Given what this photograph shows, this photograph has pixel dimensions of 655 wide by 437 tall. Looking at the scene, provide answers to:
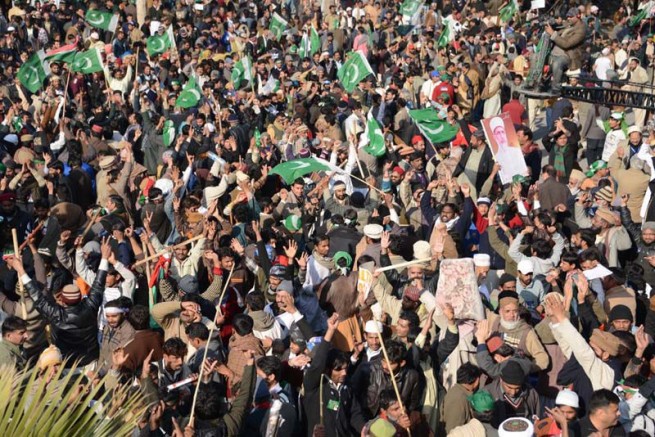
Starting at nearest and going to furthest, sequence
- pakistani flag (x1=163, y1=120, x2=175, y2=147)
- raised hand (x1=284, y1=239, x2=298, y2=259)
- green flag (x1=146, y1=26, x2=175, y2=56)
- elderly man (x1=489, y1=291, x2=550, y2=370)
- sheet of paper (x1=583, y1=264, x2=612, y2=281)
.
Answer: elderly man (x1=489, y1=291, x2=550, y2=370)
sheet of paper (x1=583, y1=264, x2=612, y2=281)
raised hand (x1=284, y1=239, x2=298, y2=259)
pakistani flag (x1=163, y1=120, x2=175, y2=147)
green flag (x1=146, y1=26, x2=175, y2=56)

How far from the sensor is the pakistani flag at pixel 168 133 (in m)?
14.9

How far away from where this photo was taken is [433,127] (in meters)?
13.8

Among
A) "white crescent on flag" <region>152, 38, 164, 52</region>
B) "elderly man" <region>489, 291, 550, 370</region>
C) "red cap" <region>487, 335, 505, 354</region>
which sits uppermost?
"red cap" <region>487, 335, 505, 354</region>

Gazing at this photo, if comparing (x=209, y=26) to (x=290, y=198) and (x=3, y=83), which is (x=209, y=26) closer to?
(x=3, y=83)

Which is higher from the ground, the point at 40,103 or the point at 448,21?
the point at 40,103

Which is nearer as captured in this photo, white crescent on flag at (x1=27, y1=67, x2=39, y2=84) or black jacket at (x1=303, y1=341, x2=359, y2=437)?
black jacket at (x1=303, y1=341, x2=359, y2=437)

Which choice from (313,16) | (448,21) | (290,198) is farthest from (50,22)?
(290,198)

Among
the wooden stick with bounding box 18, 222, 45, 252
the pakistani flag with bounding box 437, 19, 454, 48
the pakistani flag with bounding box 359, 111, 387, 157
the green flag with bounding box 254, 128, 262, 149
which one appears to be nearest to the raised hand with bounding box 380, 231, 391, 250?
the wooden stick with bounding box 18, 222, 45, 252

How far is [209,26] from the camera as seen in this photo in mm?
24562

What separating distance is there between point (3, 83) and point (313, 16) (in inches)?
337

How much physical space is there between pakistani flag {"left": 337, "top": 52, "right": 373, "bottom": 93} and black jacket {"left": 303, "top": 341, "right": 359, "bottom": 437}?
9.78 m

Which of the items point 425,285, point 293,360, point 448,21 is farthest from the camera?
point 448,21

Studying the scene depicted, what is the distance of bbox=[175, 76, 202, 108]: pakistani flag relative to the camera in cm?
1641

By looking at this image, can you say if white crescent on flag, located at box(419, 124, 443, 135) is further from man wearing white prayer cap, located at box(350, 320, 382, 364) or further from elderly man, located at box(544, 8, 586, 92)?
man wearing white prayer cap, located at box(350, 320, 382, 364)
